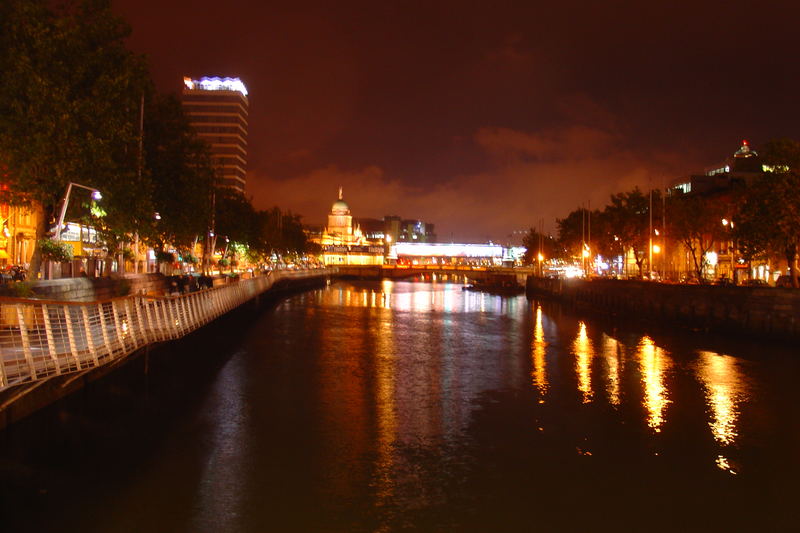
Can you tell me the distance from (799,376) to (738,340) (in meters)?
12.1

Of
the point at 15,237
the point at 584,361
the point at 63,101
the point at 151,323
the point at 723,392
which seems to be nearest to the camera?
the point at 151,323

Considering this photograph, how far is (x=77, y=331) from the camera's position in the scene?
17047mm

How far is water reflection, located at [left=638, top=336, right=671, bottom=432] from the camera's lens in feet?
63.2

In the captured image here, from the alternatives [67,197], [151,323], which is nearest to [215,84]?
[67,197]

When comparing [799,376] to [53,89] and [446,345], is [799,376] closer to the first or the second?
[446,345]

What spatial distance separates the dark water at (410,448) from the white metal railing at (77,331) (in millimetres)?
1459

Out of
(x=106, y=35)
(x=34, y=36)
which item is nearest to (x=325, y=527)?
(x=34, y=36)

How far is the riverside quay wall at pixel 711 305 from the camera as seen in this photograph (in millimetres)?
37219

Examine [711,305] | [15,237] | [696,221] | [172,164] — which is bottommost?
[711,305]

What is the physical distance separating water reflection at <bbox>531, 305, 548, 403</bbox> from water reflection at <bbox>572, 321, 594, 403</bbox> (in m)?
1.26

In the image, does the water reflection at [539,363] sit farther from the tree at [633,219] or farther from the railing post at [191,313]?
the tree at [633,219]

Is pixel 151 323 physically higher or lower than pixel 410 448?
higher

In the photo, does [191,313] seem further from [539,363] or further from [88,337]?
[539,363]

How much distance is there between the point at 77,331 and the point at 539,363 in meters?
19.0
